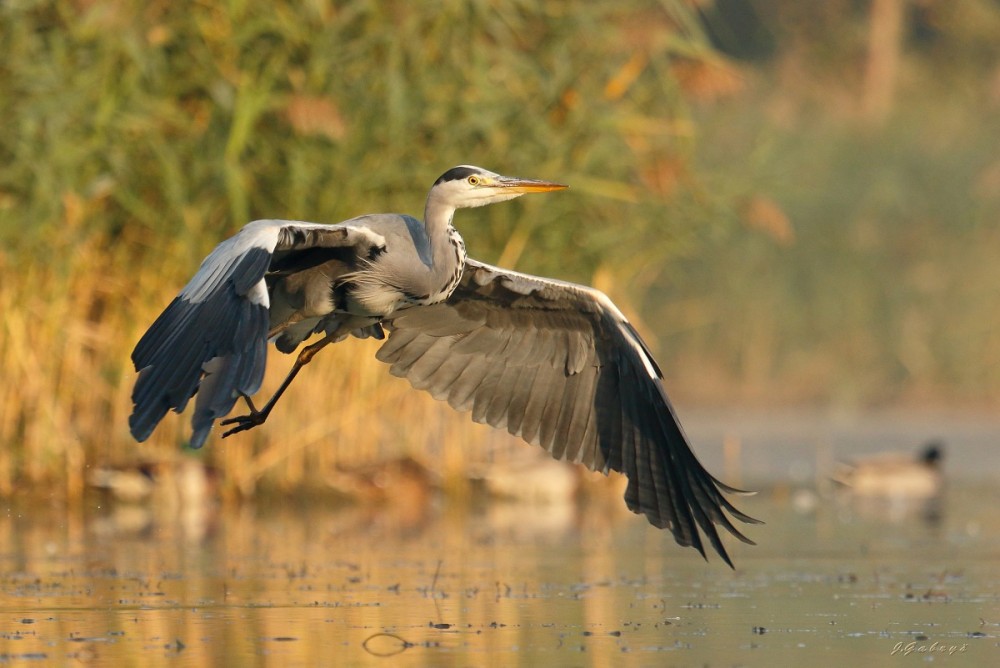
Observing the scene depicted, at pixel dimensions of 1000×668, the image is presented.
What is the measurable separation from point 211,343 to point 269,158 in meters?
5.97

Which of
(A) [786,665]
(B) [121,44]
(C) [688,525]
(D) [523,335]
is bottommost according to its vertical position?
(A) [786,665]

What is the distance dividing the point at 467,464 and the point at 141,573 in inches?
184

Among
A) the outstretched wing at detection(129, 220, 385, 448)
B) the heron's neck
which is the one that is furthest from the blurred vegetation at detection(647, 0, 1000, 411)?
the outstretched wing at detection(129, 220, 385, 448)

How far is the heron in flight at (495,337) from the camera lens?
8.45 metres

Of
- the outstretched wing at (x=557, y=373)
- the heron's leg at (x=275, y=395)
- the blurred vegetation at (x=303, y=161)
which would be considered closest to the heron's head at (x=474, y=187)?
the outstretched wing at (x=557, y=373)

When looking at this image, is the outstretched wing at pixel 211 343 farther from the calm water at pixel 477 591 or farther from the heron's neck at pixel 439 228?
the heron's neck at pixel 439 228

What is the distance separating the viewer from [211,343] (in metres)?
6.80

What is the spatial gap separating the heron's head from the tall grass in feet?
11.0

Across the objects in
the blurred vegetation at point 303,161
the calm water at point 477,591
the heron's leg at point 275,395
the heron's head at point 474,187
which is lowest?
the calm water at point 477,591

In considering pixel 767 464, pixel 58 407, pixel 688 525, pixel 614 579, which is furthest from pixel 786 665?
pixel 767 464

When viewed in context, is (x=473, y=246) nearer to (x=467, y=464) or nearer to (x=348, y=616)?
(x=467, y=464)

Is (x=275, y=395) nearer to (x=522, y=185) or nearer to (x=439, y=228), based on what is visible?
(x=439, y=228)

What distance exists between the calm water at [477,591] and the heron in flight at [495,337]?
54cm

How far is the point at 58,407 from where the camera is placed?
12180 millimetres
